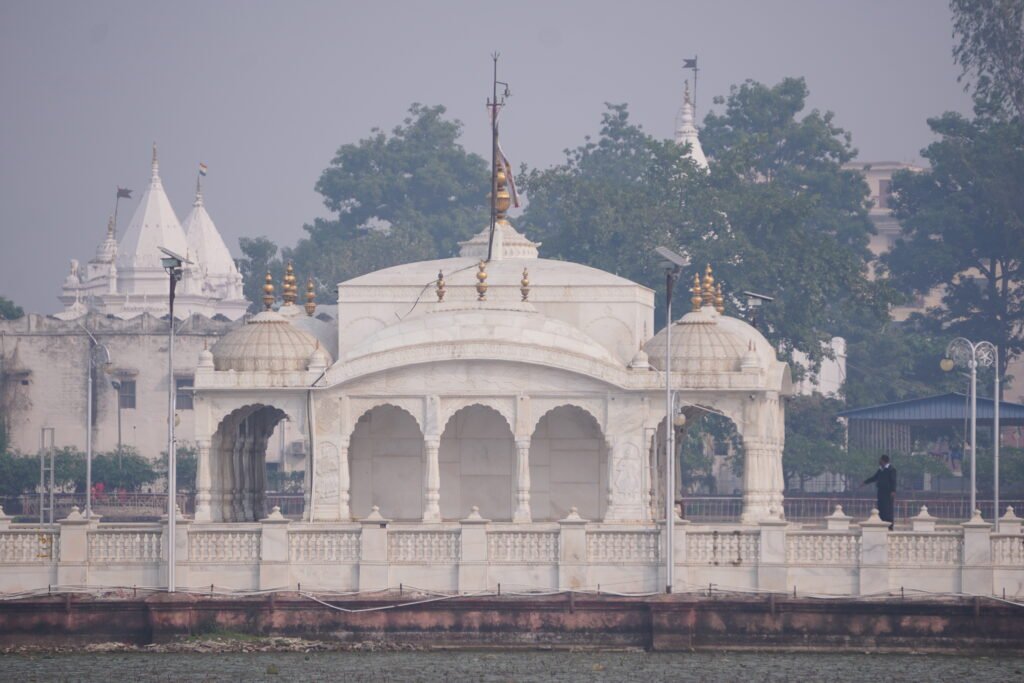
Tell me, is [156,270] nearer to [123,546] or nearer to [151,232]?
[151,232]

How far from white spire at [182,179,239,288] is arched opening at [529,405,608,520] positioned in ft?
194

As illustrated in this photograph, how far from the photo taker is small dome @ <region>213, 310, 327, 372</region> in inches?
1695

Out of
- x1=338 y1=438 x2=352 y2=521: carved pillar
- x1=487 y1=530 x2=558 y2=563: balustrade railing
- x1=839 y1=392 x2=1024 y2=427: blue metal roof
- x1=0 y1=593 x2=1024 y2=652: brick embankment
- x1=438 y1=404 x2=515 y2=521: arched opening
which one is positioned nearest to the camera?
x1=0 y1=593 x2=1024 y2=652: brick embankment

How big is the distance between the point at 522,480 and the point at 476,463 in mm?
2432

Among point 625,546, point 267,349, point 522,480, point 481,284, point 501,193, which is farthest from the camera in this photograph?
point 501,193

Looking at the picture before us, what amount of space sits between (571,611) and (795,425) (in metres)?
43.9

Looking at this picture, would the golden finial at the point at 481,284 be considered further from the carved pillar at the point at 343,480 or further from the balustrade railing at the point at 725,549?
the balustrade railing at the point at 725,549

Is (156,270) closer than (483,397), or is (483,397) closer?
(483,397)

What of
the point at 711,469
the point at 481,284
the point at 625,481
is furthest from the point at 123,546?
the point at 711,469

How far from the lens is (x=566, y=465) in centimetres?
4412

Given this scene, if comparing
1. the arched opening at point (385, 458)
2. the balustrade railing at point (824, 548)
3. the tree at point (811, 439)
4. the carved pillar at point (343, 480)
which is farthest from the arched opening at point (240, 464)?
the tree at point (811, 439)

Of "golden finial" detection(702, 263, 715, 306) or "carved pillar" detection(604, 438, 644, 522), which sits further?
"golden finial" detection(702, 263, 715, 306)

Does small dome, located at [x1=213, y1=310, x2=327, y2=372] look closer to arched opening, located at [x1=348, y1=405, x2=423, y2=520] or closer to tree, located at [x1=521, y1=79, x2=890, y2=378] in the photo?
arched opening, located at [x1=348, y1=405, x2=423, y2=520]

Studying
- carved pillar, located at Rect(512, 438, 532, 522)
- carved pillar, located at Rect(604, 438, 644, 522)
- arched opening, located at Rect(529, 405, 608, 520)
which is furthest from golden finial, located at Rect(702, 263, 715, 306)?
carved pillar, located at Rect(512, 438, 532, 522)
